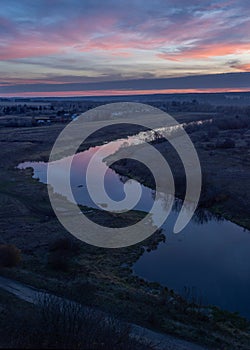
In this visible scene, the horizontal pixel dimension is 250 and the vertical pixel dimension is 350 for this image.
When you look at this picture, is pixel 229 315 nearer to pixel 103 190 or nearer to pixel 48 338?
pixel 48 338

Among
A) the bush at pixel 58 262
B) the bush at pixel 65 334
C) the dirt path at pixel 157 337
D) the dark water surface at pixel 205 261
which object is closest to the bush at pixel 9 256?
the bush at pixel 58 262

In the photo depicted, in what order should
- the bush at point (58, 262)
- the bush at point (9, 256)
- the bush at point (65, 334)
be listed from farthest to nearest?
the bush at point (58, 262), the bush at point (9, 256), the bush at point (65, 334)

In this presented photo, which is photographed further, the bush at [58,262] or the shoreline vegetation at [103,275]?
the bush at [58,262]

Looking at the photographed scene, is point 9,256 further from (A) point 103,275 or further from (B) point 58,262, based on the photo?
(A) point 103,275

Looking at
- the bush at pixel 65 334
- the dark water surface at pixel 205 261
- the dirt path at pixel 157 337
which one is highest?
the bush at pixel 65 334

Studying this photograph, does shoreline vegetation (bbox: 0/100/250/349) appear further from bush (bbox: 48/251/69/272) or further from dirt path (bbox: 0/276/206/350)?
dirt path (bbox: 0/276/206/350)

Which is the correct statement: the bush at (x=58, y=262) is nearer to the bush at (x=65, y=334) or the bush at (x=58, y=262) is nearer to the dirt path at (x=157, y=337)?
the dirt path at (x=157, y=337)

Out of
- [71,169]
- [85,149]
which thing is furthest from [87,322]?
[85,149]
